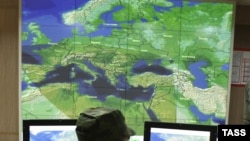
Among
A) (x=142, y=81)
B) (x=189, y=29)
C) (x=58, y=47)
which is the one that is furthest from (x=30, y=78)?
(x=189, y=29)

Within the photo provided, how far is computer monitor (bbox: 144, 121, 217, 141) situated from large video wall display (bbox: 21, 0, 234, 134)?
2.10 ft

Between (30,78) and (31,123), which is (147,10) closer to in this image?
(30,78)

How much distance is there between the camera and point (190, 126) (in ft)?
6.19

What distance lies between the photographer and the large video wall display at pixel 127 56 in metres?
2.50

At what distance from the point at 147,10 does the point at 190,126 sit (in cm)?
102

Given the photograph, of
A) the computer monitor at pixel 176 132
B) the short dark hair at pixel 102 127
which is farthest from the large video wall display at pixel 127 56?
the short dark hair at pixel 102 127

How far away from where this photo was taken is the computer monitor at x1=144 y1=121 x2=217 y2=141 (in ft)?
6.14

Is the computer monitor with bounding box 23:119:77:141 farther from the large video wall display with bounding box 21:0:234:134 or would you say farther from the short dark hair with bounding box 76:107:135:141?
the short dark hair with bounding box 76:107:135:141

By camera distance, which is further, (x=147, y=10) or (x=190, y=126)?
(x=147, y=10)

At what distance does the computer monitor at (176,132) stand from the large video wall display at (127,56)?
25.2 inches

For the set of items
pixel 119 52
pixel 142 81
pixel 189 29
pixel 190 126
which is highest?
pixel 189 29

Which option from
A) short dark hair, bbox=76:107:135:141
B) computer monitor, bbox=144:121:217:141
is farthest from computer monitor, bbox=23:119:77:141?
short dark hair, bbox=76:107:135:141

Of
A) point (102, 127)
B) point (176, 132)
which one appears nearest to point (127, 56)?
point (176, 132)

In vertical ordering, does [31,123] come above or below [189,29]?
below
